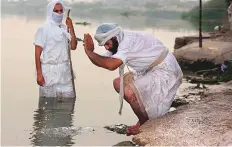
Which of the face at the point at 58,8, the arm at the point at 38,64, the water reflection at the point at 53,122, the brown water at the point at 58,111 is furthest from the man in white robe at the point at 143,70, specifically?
the face at the point at 58,8

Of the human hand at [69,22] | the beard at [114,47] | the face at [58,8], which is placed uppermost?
the face at [58,8]

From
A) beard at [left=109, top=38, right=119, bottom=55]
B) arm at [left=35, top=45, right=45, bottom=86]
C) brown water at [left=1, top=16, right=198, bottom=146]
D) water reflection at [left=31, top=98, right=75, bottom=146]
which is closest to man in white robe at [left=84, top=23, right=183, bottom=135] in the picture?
beard at [left=109, top=38, right=119, bottom=55]

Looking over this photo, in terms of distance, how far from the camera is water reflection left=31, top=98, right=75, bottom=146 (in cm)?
653

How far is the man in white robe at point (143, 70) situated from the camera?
648cm

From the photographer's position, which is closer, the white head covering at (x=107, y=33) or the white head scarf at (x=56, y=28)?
the white head covering at (x=107, y=33)

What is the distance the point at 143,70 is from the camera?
6.75 metres

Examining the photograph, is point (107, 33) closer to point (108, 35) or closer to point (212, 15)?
point (108, 35)

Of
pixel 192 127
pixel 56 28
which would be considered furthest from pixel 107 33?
pixel 56 28

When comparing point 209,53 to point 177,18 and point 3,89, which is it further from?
point 177,18

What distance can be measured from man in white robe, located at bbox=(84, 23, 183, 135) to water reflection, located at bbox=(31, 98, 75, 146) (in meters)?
0.76

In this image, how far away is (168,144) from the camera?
5664 millimetres

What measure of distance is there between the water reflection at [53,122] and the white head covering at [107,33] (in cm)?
111

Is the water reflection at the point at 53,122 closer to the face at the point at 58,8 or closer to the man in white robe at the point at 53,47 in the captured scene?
the man in white robe at the point at 53,47

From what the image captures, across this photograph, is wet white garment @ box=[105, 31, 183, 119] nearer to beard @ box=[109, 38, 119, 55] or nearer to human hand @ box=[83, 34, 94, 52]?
beard @ box=[109, 38, 119, 55]
